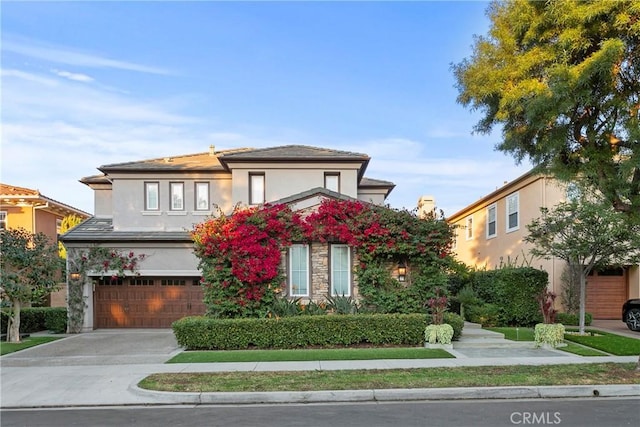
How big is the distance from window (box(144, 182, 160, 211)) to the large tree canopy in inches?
581

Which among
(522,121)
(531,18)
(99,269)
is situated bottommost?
(99,269)

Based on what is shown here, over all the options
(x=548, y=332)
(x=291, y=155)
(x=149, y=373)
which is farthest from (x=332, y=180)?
(x=149, y=373)

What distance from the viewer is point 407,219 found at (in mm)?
15023

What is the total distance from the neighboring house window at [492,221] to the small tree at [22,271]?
20.6 meters

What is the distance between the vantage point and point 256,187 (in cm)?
2083

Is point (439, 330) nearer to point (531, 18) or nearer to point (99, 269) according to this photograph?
point (531, 18)

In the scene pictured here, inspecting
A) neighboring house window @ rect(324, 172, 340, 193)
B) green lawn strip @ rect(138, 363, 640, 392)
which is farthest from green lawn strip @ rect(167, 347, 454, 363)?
neighboring house window @ rect(324, 172, 340, 193)

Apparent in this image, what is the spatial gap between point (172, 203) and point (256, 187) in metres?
3.86

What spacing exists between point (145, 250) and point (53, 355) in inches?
274

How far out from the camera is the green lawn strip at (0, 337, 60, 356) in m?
14.1

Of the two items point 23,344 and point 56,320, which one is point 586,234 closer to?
point 23,344

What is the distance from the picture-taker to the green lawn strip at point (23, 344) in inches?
555

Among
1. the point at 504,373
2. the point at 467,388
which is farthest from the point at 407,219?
the point at 467,388

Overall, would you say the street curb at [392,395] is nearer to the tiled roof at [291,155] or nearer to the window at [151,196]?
the tiled roof at [291,155]
